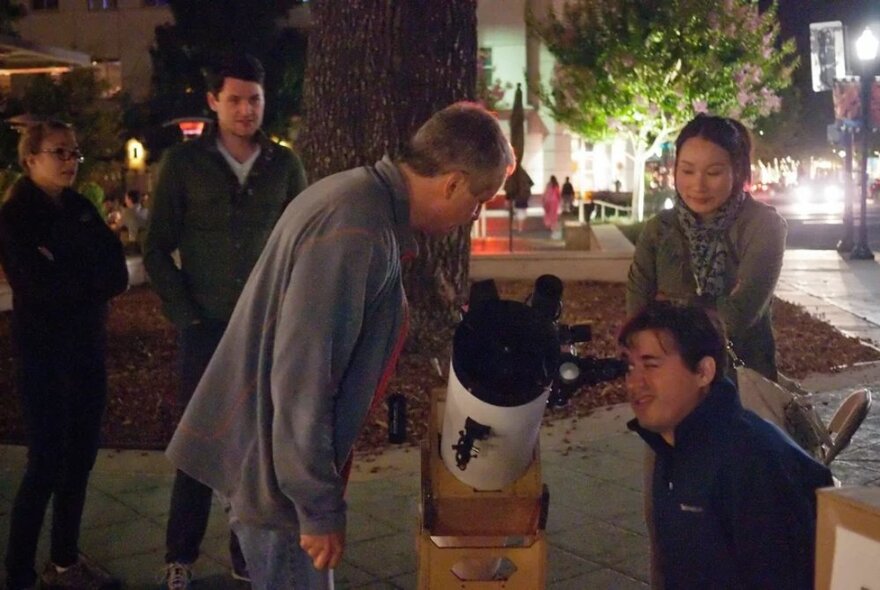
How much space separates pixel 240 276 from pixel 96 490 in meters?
2.09

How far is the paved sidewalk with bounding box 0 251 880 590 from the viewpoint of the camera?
14.4ft

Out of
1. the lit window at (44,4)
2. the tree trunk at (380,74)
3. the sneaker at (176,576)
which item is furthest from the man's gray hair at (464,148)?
the lit window at (44,4)

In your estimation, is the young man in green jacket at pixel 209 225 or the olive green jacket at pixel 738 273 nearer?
the olive green jacket at pixel 738 273

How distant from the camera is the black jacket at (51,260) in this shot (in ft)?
13.1

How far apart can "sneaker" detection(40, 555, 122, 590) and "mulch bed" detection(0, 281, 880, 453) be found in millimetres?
1429

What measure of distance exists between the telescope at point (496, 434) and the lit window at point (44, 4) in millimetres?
46356

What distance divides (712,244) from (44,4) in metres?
47.0

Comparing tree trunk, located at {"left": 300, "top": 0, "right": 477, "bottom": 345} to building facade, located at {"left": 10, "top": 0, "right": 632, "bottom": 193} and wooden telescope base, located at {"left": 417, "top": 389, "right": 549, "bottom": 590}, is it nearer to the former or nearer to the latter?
wooden telescope base, located at {"left": 417, "top": 389, "right": 549, "bottom": 590}

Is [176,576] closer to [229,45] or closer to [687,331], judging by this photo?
[687,331]

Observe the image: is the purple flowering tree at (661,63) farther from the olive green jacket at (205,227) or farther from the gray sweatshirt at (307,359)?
the gray sweatshirt at (307,359)

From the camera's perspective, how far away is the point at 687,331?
2719mm

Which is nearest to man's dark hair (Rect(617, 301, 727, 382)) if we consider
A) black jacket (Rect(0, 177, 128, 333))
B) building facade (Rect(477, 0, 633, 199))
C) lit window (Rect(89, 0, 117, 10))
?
black jacket (Rect(0, 177, 128, 333))

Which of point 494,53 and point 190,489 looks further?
point 494,53

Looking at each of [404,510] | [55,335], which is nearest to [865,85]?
[404,510]
